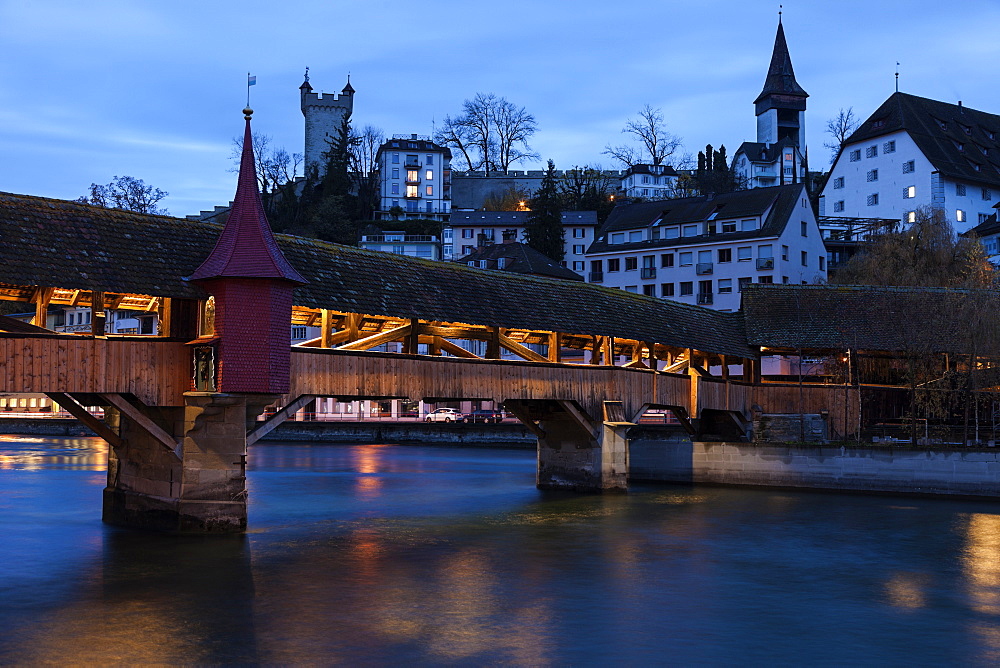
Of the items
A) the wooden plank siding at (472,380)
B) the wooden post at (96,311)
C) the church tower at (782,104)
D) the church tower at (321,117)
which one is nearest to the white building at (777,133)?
the church tower at (782,104)

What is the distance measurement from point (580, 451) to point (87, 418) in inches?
587

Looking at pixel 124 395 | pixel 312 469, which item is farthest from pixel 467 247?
pixel 124 395

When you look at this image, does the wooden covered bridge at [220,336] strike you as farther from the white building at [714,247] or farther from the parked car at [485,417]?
the white building at [714,247]

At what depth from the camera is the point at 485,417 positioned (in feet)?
202

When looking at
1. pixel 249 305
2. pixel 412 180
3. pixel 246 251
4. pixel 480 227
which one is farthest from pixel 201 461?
pixel 412 180

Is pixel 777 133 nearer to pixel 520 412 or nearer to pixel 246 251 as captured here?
pixel 520 412

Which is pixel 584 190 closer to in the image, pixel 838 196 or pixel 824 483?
pixel 838 196

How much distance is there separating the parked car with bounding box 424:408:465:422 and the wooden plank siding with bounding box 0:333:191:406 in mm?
40722

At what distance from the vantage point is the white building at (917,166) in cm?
6669

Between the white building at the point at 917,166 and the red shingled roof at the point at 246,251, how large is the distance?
53604 mm

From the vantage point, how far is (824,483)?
31.6 metres

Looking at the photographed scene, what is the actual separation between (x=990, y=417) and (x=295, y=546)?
26.8m

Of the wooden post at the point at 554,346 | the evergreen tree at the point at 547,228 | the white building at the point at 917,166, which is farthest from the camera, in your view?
the evergreen tree at the point at 547,228

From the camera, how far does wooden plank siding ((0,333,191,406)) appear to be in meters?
18.5
